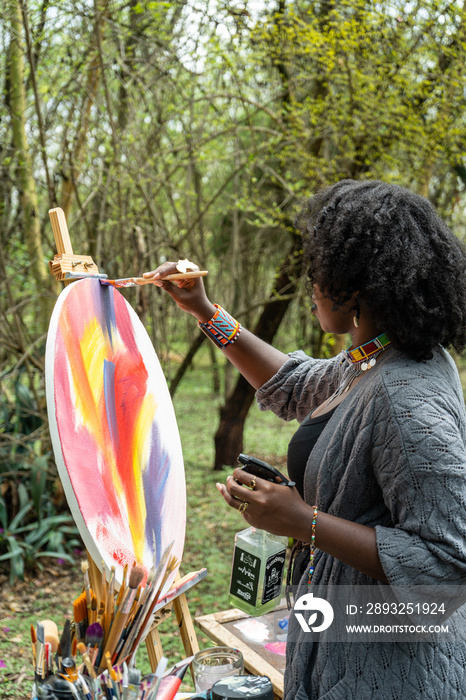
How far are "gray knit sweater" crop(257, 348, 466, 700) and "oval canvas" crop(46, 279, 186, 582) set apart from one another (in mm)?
398

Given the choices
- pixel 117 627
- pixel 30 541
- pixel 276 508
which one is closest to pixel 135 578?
pixel 117 627

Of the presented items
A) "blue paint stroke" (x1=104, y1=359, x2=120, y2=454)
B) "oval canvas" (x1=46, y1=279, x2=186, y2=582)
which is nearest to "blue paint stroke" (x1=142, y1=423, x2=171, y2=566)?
"oval canvas" (x1=46, y1=279, x2=186, y2=582)

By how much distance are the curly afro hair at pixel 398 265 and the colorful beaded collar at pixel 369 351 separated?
0.08ft

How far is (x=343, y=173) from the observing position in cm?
378

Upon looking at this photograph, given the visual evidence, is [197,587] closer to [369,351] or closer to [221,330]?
[221,330]

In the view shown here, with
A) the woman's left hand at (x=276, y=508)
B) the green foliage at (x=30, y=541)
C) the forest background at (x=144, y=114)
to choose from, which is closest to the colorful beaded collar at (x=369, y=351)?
the woman's left hand at (x=276, y=508)

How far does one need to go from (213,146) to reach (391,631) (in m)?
3.71

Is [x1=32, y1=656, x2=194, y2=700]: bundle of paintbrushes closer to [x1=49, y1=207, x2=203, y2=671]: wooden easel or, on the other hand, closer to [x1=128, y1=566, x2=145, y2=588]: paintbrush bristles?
[x1=128, y1=566, x2=145, y2=588]: paintbrush bristles

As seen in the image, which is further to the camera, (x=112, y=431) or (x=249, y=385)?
(x=249, y=385)

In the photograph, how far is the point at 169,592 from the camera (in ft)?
4.37

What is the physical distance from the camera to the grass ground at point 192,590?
2.53 metres

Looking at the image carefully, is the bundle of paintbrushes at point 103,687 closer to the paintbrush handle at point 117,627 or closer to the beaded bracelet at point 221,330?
the paintbrush handle at point 117,627

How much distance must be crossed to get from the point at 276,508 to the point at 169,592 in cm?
47

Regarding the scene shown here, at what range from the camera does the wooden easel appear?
135 cm
